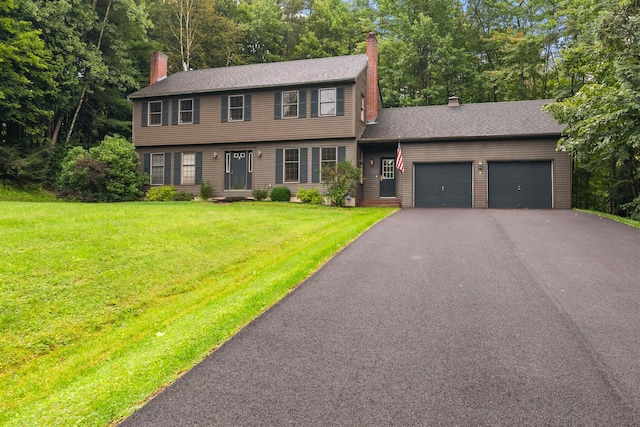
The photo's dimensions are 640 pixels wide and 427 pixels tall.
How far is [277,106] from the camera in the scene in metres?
19.0

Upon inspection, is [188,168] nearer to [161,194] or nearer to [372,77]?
[161,194]

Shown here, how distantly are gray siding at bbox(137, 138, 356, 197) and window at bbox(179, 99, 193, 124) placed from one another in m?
1.30

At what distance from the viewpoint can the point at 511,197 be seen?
1772 centimetres

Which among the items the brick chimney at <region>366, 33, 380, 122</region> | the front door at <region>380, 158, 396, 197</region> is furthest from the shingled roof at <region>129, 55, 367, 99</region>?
the front door at <region>380, 158, 396, 197</region>

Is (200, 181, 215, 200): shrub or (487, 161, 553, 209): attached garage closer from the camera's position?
(487, 161, 553, 209): attached garage

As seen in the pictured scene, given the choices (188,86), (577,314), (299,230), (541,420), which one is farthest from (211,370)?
(188,86)

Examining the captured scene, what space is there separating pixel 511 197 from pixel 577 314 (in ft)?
47.1

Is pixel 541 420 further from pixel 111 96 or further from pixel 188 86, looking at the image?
pixel 111 96

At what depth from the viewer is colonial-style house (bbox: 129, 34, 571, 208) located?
17.6 metres

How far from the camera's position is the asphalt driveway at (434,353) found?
8.95ft

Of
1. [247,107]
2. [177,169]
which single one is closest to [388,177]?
[247,107]

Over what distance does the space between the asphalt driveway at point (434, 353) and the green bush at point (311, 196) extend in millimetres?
10584

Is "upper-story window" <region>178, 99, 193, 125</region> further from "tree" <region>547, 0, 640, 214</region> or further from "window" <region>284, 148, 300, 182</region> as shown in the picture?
"tree" <region>547, 0, 640, 214</region>

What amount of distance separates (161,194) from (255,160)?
4683mm
